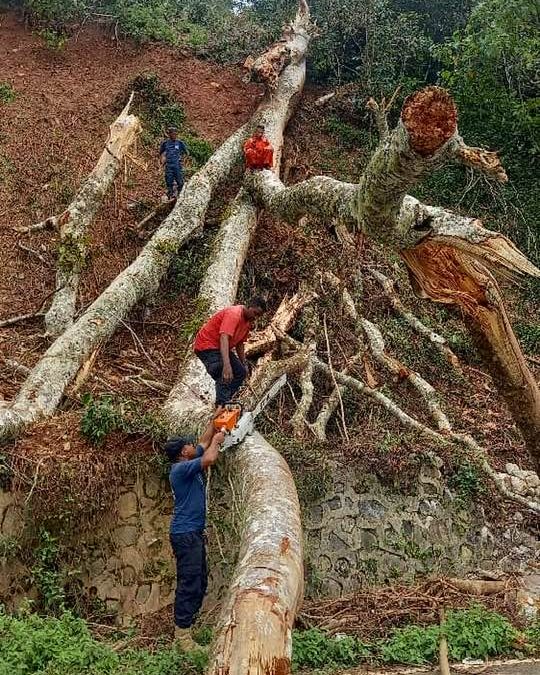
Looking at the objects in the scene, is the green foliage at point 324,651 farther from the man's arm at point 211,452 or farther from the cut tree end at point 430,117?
the cut tree end at point 430,117

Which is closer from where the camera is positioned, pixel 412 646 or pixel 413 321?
pixel 412 646

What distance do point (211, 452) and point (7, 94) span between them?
1185cm

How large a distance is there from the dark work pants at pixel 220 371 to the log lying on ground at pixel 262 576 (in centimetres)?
55

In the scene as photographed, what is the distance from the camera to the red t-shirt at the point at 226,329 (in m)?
6.55

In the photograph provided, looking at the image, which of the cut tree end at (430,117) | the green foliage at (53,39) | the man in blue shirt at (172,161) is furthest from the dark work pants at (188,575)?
the green foliage at (53,39)

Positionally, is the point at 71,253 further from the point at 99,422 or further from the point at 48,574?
the point at 48,574

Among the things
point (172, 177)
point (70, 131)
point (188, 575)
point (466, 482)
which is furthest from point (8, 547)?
point (70, 131)

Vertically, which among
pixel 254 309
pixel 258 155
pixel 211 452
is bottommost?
pixel 258 155

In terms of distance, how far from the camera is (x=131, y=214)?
1181cm

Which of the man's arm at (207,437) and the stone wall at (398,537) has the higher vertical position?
the man's arm at (207,437)

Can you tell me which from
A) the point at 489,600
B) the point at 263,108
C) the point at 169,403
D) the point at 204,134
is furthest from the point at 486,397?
the point at 204,134

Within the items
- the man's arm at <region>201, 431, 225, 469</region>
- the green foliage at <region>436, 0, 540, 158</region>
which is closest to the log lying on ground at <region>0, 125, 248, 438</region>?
the man's arm at <region>201, 431, 225, 469</region>

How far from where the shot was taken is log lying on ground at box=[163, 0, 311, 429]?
24.6ft

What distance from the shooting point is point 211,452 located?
18.2ft
